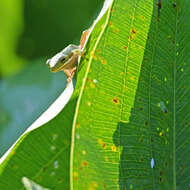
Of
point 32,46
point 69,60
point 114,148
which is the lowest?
point 114,148

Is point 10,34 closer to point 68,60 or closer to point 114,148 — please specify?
point 68,60

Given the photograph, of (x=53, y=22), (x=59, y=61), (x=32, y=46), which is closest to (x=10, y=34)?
(x=32, y=46)

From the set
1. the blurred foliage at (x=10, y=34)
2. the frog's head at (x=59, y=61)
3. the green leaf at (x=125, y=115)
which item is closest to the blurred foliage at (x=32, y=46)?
the blurred foliage at (x=10, y=34)

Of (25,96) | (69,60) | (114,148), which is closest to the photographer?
(114,148)

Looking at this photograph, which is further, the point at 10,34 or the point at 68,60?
the point at 10,34

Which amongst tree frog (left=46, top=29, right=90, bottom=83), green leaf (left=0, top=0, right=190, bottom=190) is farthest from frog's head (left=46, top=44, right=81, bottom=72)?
green leaf (left=0, top=0, right=190, bottom=190)

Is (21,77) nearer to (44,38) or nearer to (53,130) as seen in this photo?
(44,38)

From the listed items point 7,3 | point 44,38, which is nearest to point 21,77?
point 44,38
